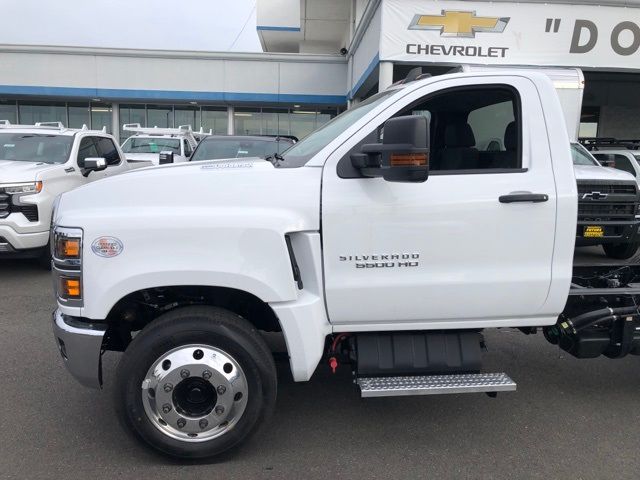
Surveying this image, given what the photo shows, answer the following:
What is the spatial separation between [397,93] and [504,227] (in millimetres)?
992

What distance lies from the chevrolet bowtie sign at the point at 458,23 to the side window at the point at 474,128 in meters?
11.0

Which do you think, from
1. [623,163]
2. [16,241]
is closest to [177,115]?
[16,241]

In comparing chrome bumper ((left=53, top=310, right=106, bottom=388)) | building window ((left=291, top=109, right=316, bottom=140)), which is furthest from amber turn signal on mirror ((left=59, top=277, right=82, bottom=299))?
building window ((left=291, top=109, right=316, bottom=140))

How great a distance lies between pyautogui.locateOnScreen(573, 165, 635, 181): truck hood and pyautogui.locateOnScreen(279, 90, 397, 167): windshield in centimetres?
467

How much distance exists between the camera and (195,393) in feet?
9.73

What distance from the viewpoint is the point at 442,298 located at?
10.1ft

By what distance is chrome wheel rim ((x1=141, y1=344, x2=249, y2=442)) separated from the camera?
2.90m

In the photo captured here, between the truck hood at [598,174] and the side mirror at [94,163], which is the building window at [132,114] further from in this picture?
the truck hood at [598,174]

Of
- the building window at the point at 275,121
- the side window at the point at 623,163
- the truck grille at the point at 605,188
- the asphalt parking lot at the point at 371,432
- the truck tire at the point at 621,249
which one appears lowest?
the asphalt parking lot at the point at 371,432

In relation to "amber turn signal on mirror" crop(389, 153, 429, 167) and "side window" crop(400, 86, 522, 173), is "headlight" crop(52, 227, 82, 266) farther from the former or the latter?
"side window" crop(400, 86, 522, 173)

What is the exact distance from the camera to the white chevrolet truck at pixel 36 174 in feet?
23.2

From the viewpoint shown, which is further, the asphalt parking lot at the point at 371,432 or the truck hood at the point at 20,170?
the truck hood at the point at 20,170

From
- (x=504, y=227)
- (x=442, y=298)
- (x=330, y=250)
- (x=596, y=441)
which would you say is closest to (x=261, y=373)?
(x=330, y=250)

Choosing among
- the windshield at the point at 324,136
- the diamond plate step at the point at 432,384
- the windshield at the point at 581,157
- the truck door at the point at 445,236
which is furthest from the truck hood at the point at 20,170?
the windshield at the point at 581,157
